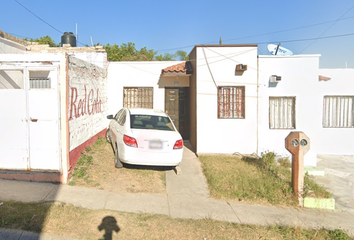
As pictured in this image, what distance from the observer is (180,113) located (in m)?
10.1

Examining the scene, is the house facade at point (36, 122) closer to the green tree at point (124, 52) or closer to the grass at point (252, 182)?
the grass at point (252, 182)

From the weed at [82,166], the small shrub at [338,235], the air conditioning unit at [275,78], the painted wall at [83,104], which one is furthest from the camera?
the air conditioning unit at [275,78]

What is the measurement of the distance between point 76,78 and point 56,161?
2100 millimetres

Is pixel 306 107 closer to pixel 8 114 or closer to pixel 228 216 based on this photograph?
pixel 228 216

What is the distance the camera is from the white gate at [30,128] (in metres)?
5.15

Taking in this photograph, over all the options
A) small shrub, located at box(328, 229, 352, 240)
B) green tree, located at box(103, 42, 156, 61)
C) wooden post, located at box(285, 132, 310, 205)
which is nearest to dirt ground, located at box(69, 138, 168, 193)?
wooden post, located at box(285, 132, 310, 205)

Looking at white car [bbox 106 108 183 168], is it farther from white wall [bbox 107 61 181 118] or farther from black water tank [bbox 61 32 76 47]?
black water tank [bbox 61 32 76 47]

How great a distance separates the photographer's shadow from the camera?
11.6 feet

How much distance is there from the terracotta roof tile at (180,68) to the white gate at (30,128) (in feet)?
15.0

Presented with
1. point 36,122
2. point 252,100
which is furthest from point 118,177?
point 252,100

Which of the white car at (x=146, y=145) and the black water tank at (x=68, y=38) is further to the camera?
the black water tank at (x=68, y=38)

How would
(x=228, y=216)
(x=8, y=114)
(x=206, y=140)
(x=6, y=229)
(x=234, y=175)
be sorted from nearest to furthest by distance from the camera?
1. (x=6, y=229)
2. (x=228, y=216)
3. (x=8, y=114)
4. (x=234, y=175)
5. (x=206, y=140)

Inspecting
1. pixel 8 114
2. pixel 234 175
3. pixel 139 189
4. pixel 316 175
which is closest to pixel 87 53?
pixel 8 114

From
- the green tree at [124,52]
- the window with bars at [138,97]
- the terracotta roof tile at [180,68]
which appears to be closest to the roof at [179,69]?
the terracotta roof tile at [180,68]
